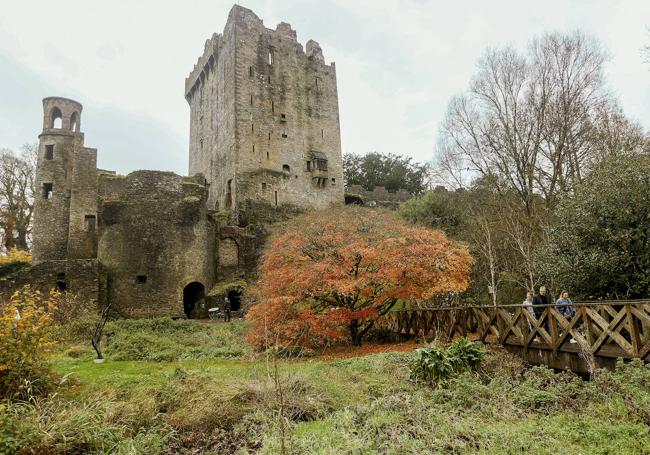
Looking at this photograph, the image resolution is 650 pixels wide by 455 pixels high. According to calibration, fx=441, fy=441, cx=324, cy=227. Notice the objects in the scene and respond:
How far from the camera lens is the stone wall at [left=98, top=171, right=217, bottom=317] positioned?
2327 cm

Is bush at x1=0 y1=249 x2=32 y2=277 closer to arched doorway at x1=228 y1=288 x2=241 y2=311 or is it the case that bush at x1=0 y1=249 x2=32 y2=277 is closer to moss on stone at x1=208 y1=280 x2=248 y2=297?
moss on stone at x1=208 y1=280 x2=248 y2=297

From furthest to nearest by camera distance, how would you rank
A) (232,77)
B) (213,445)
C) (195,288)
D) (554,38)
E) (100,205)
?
(232,77), (195,288), (100,205), (554,38), (213,445)

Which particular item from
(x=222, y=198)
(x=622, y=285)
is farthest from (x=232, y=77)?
(x=622, y=285)

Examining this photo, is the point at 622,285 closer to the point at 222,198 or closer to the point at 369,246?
the point at 369,246

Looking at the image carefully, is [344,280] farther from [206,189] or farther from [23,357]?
[206,189]

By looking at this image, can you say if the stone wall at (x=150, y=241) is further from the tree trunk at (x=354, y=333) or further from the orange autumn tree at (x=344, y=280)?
the tree trunk at (x=354, y=333)

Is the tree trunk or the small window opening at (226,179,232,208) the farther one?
the small window opening at (226,179,232,208)

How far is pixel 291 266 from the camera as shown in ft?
44.5

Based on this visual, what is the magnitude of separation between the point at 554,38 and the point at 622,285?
11.4 meters

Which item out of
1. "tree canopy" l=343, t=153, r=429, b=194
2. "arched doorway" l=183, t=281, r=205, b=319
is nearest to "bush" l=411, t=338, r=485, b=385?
"arched doorway" l=183, t=281, r=205, b=319

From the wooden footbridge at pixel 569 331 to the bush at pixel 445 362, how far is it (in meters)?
1.56

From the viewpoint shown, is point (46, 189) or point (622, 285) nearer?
point (622, 285)

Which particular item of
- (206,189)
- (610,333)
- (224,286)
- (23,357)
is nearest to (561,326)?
(610,333)

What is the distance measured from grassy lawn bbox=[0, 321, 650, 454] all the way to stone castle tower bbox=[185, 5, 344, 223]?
26.6m
